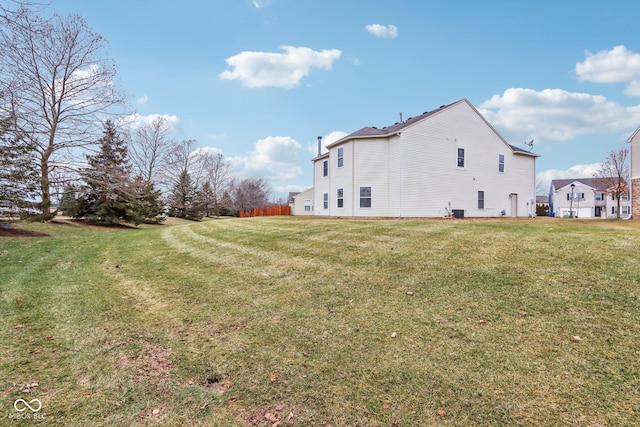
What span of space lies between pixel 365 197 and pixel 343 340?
1603cm

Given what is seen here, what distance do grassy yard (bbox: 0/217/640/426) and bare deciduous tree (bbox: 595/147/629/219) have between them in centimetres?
2949

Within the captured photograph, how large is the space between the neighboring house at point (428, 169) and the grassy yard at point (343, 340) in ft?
38.2

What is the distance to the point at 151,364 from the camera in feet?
10.9

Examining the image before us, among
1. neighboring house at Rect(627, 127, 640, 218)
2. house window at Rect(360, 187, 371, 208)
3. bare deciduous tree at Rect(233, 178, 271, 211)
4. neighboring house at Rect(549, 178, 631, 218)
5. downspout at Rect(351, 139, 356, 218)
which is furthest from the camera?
bare deciduous tree at Rect(233, 178, 271, 211)

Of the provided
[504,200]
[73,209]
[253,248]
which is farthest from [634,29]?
[73,209]

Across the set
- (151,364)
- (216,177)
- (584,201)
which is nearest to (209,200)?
(216,177)

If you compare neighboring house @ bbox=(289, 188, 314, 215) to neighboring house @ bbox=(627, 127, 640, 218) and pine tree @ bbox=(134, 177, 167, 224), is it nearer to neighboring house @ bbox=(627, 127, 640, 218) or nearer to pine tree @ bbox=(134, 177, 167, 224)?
pine tree @ bbox=(134, 177, 167, 224)

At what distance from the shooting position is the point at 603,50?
45.3 ft

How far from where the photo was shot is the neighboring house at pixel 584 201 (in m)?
46.4

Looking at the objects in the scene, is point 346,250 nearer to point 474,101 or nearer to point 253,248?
point 253,248

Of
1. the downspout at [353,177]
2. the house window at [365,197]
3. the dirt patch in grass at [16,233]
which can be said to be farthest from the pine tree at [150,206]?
the house window at [365,197]

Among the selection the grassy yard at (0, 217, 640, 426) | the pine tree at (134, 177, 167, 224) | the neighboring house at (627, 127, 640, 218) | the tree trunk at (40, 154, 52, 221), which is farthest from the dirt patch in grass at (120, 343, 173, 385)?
the neighboring house at (627, 127, 640, 218)

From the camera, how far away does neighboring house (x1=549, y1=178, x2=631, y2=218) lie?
46403mm

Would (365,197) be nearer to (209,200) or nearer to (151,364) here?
(151,364)
